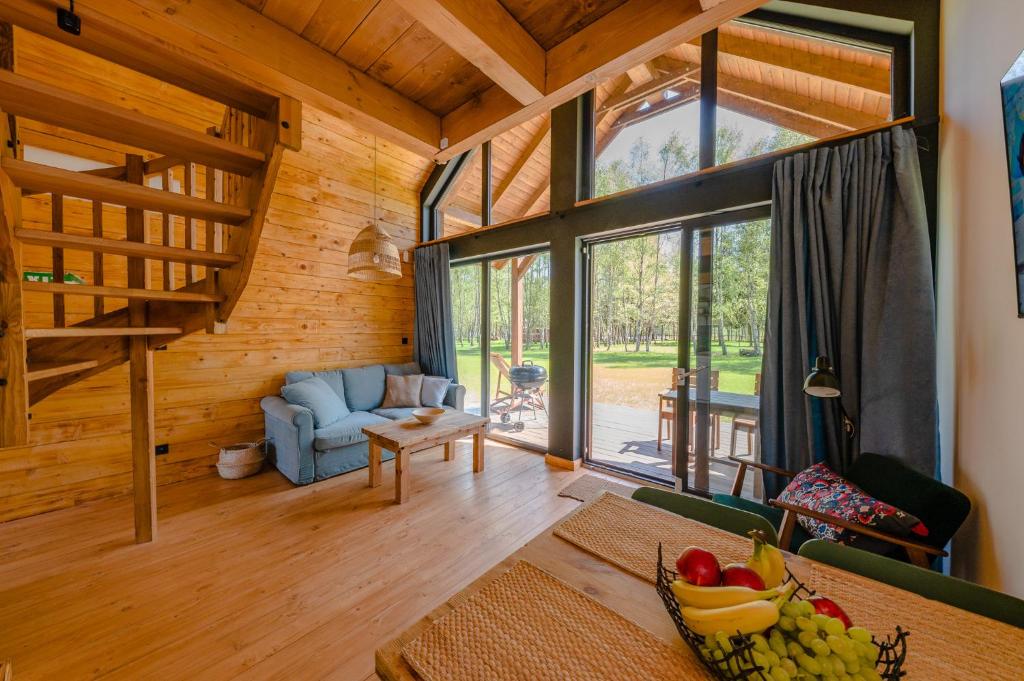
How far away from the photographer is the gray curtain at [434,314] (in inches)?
176

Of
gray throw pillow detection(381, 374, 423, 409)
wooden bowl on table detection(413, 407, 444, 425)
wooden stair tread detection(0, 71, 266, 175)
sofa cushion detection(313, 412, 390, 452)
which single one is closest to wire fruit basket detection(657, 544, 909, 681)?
wooden stair tread detection(0, 71, 266, 175)

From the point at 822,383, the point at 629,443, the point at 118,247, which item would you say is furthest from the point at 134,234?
the point at 629,443

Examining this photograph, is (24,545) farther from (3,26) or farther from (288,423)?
(3,26)

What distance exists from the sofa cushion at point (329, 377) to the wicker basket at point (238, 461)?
0.69m

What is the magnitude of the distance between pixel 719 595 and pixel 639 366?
284cm

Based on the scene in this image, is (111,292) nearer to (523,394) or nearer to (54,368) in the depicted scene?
(54,368)

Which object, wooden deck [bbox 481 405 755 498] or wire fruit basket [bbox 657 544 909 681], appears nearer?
wire fruit basket [bbox 657 544 909 681]

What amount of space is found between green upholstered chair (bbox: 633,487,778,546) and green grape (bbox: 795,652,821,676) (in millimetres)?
644

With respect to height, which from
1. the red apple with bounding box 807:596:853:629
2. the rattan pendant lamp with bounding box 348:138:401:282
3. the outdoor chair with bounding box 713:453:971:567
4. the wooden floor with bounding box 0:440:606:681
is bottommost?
the wooden floor with bounding box 0:440:606:681

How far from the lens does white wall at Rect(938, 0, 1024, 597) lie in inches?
48.7

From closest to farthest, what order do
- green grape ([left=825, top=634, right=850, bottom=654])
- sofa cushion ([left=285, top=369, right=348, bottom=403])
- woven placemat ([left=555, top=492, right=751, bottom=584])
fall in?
1. green grape ([left=825, top=634, right=850, bottom=654])
2. woven placemat ([left=555, top=492, right=751, bottom=584])
3. sofa cushion ([left=285, top=369, right=348, bottom=403])

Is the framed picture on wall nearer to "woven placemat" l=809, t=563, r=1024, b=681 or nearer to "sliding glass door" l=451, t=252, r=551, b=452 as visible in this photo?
"woven placemat" l=809, t=563, r=1024, b=681

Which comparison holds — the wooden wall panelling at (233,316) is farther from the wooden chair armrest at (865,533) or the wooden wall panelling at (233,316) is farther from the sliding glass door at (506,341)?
the wooden chair armrest at (865,533)

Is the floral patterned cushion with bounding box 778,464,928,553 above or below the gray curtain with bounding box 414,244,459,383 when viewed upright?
below
